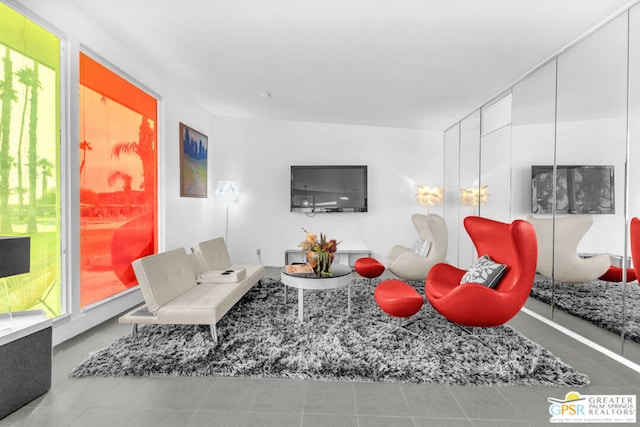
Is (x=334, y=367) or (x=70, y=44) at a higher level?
(x=70, y=44)

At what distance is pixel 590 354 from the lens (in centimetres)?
280

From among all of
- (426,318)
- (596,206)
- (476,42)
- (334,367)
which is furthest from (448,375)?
(476,42)

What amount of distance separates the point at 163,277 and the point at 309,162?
4.14 m

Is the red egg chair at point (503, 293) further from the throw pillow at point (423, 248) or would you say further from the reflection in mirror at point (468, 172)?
the reflection in mirror at point (468, 172)

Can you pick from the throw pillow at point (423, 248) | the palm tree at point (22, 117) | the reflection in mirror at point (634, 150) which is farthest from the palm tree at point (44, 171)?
the reflection in mirror at point (634, 150)

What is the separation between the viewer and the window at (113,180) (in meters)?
3.36

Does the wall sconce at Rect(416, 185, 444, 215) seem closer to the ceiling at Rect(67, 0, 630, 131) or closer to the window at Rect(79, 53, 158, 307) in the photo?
the ceiling at Rect(67, 0, 630, 131)

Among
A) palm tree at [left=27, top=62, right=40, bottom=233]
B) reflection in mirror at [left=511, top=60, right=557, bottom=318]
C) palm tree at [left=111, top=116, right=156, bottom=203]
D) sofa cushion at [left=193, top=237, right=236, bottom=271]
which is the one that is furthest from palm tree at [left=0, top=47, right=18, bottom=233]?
reflection in mirror at [left=511, top=60, right=557, bottom=318]

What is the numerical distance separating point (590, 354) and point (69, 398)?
13.0 feet

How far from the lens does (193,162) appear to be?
5766 mm

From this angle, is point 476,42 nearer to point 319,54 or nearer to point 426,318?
point 319,54

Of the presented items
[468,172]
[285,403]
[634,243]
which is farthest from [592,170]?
Answer: [285,403]

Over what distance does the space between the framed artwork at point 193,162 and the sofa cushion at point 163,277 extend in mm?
2012

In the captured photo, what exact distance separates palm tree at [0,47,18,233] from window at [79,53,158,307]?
2.36 feet
